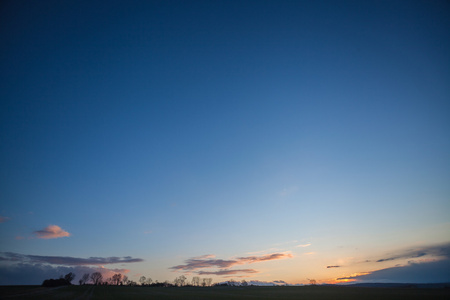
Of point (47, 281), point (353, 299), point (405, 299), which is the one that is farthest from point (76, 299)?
point (47, 281)

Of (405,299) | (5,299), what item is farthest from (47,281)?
(405,299)

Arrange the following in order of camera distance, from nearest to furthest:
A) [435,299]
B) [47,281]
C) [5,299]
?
1. [5,299]
2. [435,299]
3. [47,281]

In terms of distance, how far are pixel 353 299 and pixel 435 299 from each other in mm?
25120

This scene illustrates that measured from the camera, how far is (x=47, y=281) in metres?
174

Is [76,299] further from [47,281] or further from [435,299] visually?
[47,281]

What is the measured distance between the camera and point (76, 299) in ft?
227

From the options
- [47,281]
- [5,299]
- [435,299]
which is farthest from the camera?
[47,281]

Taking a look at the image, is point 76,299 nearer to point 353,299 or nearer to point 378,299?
point 353,299

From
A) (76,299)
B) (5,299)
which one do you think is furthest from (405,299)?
(5,299)

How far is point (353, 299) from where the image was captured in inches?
2837

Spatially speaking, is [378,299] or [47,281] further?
[47,281]

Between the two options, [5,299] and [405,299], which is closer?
[5,299]

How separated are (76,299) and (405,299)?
4117 inches

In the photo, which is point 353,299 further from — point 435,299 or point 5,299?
point 5,299
